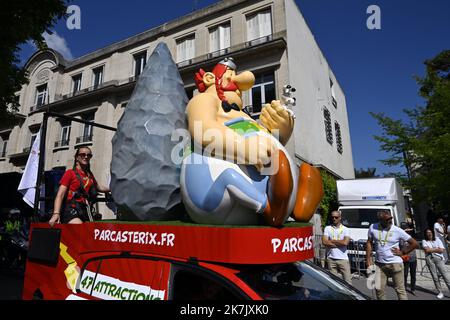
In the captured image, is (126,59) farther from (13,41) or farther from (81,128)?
(13,41)

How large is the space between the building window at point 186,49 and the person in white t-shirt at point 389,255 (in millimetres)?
14294

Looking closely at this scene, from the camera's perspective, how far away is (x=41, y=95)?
76.4ft

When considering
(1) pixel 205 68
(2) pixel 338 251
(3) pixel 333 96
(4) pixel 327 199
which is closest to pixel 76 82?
(1) pixel 205 68

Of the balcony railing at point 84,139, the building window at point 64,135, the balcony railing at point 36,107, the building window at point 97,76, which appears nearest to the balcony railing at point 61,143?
the building window at point 64,135

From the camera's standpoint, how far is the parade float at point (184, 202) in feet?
7.48

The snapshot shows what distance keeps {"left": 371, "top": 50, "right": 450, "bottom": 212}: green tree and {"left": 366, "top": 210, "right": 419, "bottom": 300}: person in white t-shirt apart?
734 cm

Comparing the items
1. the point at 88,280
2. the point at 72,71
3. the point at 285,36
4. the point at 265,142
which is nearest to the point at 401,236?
the point at 265,142

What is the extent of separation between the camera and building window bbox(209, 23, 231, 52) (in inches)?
631

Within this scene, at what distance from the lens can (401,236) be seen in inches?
212

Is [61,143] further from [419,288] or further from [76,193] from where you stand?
[419,288]

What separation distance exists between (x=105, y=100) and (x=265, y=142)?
60.9 feet

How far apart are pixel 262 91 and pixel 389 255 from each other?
34.8 ft

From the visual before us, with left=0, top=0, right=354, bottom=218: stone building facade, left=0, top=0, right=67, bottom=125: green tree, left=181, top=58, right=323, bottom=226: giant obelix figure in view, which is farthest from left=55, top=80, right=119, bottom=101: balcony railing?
left=181, top=58, right=323, bottom=226: giant obelix figure

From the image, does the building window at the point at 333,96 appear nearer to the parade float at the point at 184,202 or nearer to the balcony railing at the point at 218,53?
the balcony railing at the point at 218,53
